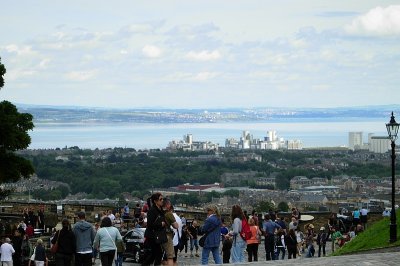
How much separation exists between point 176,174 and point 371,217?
71258 mm

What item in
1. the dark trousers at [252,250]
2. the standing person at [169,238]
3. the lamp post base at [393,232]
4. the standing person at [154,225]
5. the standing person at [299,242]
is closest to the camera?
the standing person at [154,225]

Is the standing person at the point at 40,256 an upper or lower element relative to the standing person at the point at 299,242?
upper

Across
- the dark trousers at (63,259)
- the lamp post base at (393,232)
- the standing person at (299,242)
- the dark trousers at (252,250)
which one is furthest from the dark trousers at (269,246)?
the dark trousers at (63,259)

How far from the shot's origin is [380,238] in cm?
2584

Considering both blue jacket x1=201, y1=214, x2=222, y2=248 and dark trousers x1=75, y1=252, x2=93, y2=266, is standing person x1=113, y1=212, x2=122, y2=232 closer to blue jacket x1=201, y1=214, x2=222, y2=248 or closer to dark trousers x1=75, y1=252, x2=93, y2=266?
blue jacket x1=201, y1=214, x2=222, y2=248

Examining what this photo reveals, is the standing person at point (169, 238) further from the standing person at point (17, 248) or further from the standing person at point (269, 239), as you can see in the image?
the standing person at point (269, 239)

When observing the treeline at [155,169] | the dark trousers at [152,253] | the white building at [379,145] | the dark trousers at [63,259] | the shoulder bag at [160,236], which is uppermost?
the white building at [379,145]

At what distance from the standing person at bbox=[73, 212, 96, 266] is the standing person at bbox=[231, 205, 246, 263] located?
9.79 feet

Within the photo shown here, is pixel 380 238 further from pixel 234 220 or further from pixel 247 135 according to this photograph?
pixel 247 135

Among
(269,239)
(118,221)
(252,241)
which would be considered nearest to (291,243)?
(269,239)

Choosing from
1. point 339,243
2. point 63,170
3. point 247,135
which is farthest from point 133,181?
point 247,135

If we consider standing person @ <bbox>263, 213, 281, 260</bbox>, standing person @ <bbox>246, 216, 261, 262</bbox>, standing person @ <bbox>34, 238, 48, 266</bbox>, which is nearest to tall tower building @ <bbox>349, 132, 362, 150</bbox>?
standing person @ <bbox>263, 213, 281, 260</bbox>

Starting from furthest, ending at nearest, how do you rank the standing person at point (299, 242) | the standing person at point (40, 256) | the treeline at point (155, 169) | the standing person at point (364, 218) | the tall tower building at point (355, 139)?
the tall tower building at point (355, 139)
the treeline at point (155, 169)
the standing person at point (364, 218)
the standing person at point (299, 242)
the standing person at point (40, 256)

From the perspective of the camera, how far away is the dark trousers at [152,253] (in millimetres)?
17922
